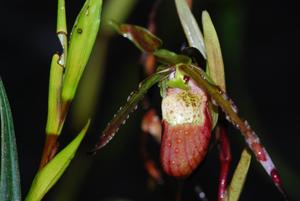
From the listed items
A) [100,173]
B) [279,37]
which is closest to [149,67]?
[100,173]

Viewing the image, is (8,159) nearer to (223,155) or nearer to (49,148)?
(49,148)

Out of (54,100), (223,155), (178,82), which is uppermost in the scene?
(54,100)

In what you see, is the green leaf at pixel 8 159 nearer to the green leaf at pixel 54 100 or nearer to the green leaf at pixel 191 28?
the green leaf at pixel 54 100

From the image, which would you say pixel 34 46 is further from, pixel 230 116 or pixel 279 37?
pixel 230 116

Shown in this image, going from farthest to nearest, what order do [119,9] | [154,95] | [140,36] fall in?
[154,95] < [119,9] < [140,36]

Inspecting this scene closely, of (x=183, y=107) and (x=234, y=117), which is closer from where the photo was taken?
(x=234, y=117)

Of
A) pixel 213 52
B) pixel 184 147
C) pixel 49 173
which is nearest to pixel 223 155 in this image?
pixel 184 147

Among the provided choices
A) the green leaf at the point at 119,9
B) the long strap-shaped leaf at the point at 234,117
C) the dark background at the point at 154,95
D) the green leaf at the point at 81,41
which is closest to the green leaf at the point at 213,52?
the long strap-shaped leaf at the point at 234,117

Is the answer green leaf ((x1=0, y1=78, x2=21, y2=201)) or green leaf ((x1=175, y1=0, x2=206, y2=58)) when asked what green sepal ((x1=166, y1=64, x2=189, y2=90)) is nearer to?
green leaf ((x1=175, y1=0, x2=206, y2=58))

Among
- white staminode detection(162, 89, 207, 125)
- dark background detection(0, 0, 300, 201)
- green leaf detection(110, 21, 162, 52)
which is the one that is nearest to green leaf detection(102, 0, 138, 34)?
white staminode detection(162, 89, 207, 125)
